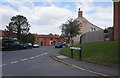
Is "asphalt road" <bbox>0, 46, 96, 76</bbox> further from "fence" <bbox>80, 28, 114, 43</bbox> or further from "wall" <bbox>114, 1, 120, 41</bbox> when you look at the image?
"fence" <bbox>80, 28, 114, 43</bbox>

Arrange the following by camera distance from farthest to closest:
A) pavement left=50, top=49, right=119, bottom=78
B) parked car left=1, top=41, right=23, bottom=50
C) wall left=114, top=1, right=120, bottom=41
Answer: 1. parked car left=1, top=41, right=23, bottom=50
2. wall left=114, top=1, right=120, bottom=41
3. pavement left=50, top=49, right=119, bottom=78

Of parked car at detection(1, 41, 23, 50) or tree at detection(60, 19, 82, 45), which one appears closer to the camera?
parked car at detection(1, 41, 23, 50)

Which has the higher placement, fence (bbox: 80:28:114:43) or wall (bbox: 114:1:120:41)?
wall (bbox: 114:1:120:41)

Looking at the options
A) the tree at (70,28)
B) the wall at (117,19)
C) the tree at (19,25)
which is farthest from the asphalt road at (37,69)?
the tree at (19,25)

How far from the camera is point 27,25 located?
50000 millimetres

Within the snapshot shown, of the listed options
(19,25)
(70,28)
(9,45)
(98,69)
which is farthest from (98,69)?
(19,25)

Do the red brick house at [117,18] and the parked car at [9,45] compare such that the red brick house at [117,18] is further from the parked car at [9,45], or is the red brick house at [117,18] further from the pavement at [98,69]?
the parked car at [9,45]

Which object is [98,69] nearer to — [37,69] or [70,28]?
[37,69]

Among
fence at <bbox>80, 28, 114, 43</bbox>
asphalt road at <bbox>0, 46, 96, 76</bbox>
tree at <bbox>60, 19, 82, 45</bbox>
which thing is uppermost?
tree at <bbox>60, 19, 82, 45</bbox>

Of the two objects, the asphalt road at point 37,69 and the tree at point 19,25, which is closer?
the asphalt road at point 37,69

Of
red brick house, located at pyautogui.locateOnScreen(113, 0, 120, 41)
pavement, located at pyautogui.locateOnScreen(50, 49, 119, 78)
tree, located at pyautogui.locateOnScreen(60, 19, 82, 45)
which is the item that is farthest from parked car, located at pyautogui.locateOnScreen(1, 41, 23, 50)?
red brick house, located at pyautogui.locateOnScreen(113, 0, 120, 41)

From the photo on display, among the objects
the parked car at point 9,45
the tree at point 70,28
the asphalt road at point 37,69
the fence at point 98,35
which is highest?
the tree at point 70,28

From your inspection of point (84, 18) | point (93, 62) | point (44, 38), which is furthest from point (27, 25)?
point (93, 62)

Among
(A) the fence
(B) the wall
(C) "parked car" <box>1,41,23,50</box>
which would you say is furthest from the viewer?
(C) "parked car" <box>1,41,23,50</box>
